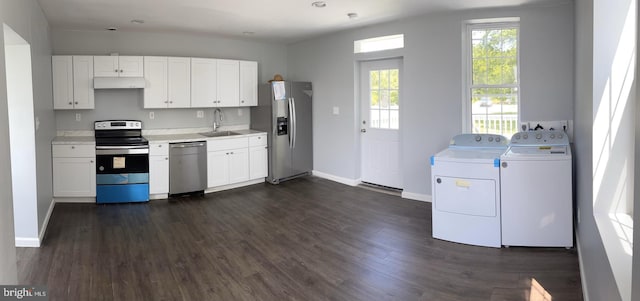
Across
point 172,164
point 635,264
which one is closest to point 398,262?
point 635,264

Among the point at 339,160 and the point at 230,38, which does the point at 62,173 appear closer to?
the point at 230,38

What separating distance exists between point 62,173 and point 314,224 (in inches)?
132

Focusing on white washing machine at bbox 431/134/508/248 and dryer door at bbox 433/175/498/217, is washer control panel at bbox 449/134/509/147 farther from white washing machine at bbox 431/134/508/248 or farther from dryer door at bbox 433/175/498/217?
dryer door at bbox 433/175/498/217

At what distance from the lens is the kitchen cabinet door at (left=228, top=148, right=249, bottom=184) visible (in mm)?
6207

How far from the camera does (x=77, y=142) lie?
5.28 meters

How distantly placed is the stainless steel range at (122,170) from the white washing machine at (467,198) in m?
3.73

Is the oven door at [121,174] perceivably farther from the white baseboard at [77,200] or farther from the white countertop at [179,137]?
the white countertop at [179,137]

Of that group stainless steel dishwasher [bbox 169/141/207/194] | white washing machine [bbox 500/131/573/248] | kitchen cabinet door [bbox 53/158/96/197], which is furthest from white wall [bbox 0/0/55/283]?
white washing machine [bbox 500/131/573/248]

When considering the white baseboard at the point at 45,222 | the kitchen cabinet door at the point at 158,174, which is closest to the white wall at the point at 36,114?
the white baseboard at the point at 45,222

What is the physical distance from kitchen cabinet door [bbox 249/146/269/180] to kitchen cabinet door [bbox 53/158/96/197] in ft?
7.05

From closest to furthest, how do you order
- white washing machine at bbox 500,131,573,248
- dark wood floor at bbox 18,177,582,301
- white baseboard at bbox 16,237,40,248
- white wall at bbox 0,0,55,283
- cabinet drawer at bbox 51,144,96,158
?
1. white wall at bbox 0,0,55,283
2. dark wood floor at bbox 18,177,582,301
3. white washing machine at bbox 500,131,573,248
4. white baseboard at bbox 16,237,40,248
5. cabinet drawer at bbox 51,144,96,158

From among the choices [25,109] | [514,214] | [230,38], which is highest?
[230,38]

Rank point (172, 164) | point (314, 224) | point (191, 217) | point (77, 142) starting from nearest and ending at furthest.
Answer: point (314, 224), point (191, 217), point (77, 142), point (172, 164)

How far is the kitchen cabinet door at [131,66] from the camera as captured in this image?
5.66 m
